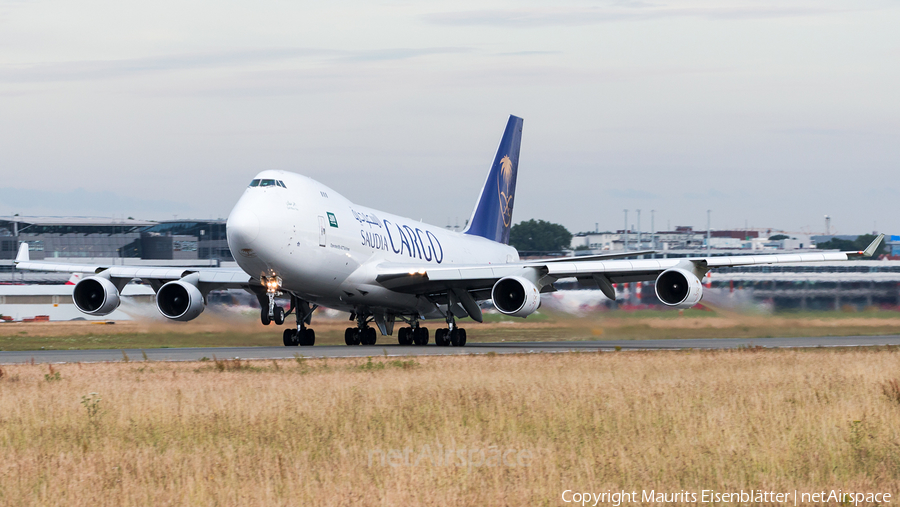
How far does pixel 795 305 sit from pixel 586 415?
1177 inches

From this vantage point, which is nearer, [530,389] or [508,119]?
[530,389]

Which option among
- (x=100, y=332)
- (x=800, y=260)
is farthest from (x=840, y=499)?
(x=100, y=332)

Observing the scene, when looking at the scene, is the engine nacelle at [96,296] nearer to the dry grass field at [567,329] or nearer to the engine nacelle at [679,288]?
the dry grass field at [567,329]

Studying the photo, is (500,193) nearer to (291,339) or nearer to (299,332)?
(299,332)

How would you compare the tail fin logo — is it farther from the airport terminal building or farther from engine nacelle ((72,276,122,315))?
the airport terminal building

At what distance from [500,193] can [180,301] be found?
15691 mm

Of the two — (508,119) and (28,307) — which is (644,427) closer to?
(508,119)

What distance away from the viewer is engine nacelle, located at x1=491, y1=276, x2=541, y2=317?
2858 centimetres

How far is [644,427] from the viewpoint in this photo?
11.1 m

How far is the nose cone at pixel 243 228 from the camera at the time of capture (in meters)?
25.9

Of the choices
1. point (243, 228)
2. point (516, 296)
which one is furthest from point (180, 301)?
point (516, 296)

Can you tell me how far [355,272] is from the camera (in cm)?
2931

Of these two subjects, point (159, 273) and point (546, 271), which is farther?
point (159, 273)

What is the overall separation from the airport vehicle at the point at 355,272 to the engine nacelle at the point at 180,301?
0.10 feet
